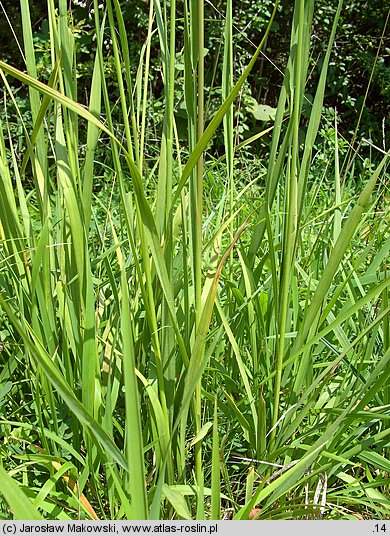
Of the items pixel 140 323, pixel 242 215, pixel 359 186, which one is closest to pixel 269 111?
pixel 359 186

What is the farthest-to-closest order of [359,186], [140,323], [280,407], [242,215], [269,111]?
[269,111] < [359,186] < [242,215] < [140,323] < [280,407]

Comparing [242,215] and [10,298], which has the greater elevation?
[10,298]

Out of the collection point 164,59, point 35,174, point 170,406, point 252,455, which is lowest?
point 252,455

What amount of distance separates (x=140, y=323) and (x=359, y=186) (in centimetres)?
184

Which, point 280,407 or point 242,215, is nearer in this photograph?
point 280,407

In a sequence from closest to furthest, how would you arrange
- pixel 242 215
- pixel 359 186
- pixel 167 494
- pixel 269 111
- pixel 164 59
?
pixel 167 494 → pixel 164 59 → pixel 242 215 → pixel 359 186 → pixel 269 111

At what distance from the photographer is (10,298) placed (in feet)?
3.24

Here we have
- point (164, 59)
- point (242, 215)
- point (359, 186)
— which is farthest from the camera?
point (359, 186)

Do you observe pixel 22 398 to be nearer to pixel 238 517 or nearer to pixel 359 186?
pixel 238 517

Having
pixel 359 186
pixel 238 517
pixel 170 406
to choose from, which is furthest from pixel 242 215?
pixel 238 517

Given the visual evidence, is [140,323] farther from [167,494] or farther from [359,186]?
[359,186]

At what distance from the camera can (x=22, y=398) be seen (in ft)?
3.20

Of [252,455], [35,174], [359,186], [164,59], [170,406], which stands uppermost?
[164,59]

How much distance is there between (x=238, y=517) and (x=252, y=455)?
18cm
